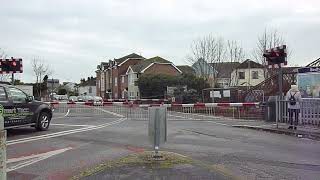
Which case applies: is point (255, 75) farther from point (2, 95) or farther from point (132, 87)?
point (2, 95)

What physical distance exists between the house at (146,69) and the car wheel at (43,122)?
205 ft

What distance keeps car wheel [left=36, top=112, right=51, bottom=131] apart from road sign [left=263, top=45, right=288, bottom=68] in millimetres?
8127

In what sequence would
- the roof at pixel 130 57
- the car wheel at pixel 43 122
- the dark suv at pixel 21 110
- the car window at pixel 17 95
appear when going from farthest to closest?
the roof at pixel 130 57
the car wheel at pixel 43 122
the car window at pixel 17 95
the dark suv at pixel 21 110

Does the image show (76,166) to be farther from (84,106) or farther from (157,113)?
(84,106)

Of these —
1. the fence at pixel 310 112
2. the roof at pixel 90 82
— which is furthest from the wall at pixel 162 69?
the roof at pixel 90 82

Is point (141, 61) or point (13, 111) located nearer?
point (13, 111)

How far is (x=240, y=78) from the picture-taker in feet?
279

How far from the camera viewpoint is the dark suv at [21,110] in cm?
1517

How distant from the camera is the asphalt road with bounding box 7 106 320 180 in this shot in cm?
911

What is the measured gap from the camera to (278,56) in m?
18.0

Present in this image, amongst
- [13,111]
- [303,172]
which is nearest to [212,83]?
[13,111]

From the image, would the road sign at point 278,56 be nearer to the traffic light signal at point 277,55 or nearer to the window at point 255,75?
the traffic light signal at point 277,55

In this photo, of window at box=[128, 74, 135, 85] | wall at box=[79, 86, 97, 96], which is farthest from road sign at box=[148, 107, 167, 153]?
wall at box=[79, 86, 97, 96]

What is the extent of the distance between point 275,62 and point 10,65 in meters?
12.7
